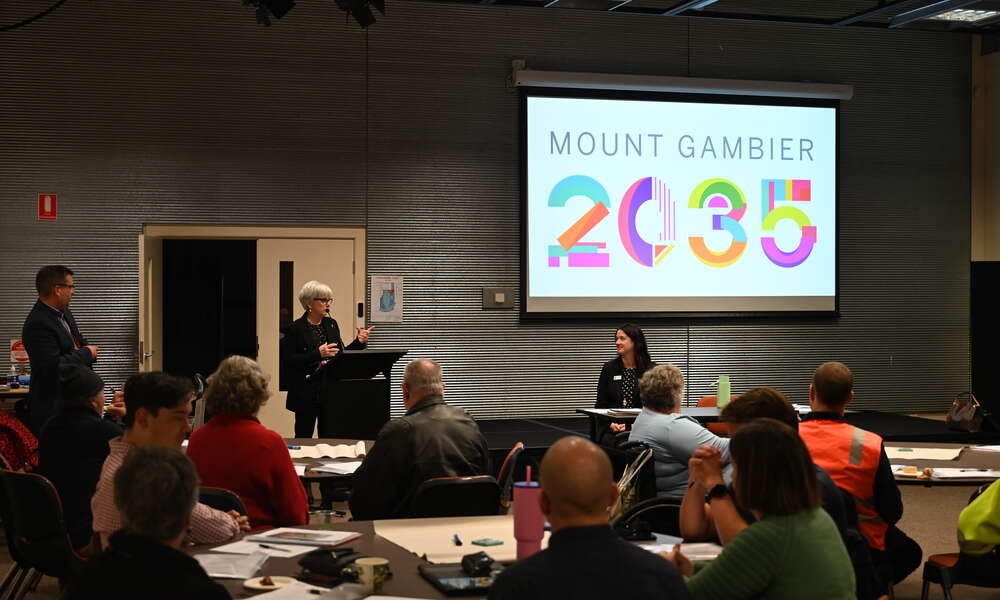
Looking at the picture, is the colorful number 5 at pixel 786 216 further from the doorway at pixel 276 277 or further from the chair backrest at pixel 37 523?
the chair backrest at pixel 37 523

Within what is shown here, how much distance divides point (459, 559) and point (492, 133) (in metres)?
7.93

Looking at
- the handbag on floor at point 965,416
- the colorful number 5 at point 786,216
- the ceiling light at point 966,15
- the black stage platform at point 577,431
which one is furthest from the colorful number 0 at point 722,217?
the handbag on floor at point 965,416

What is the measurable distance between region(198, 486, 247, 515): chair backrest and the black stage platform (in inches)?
204

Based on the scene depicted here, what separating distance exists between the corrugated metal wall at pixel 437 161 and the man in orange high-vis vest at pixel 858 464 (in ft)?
21.2

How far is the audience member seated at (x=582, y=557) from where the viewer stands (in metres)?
2.00

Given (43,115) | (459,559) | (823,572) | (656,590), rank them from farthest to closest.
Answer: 1. (43,115)
2. (459,559)
3. (823,572)
4. (656,590)

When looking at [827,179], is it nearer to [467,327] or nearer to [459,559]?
[467,327]

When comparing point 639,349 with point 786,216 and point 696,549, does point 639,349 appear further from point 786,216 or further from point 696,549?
point 696,549

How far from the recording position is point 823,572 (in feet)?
7.79

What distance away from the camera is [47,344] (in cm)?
686

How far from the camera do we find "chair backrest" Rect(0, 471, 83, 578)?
398 centimetres

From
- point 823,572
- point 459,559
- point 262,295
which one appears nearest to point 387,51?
point 262,295

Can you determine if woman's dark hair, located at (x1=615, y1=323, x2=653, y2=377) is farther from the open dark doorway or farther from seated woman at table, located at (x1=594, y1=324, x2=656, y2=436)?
the open dark doorway

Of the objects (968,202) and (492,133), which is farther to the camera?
(968,202)
